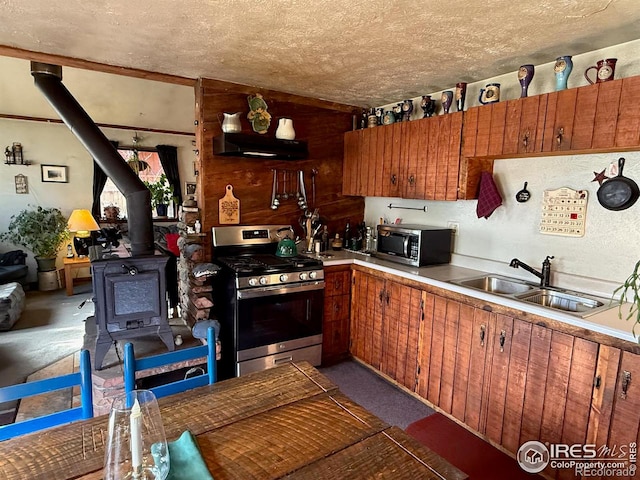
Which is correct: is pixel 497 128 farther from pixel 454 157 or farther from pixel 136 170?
pixel 136 170

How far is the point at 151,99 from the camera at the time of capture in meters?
5.47

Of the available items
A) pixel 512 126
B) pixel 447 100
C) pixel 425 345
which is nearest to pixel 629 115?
pixel 512 126

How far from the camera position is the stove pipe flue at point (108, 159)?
2547mm

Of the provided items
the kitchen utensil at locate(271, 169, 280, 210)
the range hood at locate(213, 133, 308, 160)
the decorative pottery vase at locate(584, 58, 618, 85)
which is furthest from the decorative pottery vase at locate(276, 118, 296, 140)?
the decorative pottery vase at locate(584, 58, 618, 85)

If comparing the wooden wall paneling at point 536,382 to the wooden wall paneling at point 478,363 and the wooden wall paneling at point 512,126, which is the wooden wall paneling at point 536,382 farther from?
the wooden wall paneling at point 512,126

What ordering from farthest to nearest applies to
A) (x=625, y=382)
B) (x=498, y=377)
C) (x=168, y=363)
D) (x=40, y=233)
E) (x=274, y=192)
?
(x=40, y=233), (x=274, y=192), (x=498, y=377), (x=625, y=382), (x=168, y=363)

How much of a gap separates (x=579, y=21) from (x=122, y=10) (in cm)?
218

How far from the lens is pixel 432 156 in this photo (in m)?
2.82

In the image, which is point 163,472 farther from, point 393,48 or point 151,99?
point 151,99

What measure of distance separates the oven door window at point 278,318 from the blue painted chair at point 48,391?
1.49 meters

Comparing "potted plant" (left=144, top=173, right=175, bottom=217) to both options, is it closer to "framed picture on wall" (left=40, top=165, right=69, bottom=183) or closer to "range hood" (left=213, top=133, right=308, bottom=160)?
"framed picture on wall" (left=40, top=165, right=69, bottom=183)

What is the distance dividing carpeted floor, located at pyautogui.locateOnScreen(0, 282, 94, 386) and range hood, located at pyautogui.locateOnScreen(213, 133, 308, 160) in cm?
232

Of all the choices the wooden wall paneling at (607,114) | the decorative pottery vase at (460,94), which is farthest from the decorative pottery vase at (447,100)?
the wooden wall paneling at (607,114)

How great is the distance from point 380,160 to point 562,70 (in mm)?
1469
